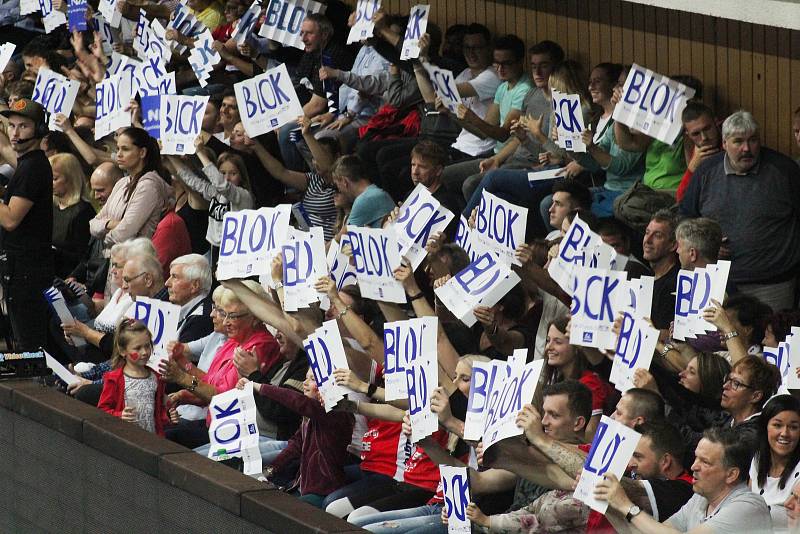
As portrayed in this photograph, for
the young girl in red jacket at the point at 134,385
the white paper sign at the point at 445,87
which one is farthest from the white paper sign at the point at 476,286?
the white paper sign at the point at 445,87

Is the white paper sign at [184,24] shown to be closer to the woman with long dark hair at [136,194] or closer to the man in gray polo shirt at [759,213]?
the woman with long dark hair at [136,194]

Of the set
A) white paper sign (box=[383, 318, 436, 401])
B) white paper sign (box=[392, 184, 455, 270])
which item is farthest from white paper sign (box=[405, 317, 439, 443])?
white paper sign (box=[392, 184, 455, 270])

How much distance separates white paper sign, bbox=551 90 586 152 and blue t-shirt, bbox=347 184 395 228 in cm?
135

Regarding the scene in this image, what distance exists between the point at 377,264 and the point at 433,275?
447mm

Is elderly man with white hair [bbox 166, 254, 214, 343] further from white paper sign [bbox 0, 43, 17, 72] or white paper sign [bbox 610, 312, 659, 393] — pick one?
white paper sign [bbox 0, 43, 17, 72]

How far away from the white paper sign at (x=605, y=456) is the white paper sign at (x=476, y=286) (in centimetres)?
200

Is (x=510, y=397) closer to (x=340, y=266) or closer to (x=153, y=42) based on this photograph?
(x=340, y=266)

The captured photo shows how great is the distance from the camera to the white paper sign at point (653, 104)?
30.1 ft

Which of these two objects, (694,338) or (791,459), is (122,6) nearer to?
(694,338)

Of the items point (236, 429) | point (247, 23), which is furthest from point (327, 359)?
point (247, 23)

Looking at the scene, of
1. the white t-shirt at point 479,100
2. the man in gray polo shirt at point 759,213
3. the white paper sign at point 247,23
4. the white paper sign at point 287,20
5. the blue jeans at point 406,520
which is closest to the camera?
the blue jeans at point 406,520

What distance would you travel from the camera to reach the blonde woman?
39.9ft

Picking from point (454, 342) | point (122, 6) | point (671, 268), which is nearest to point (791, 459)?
point (671, 268)

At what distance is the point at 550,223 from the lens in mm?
9820
